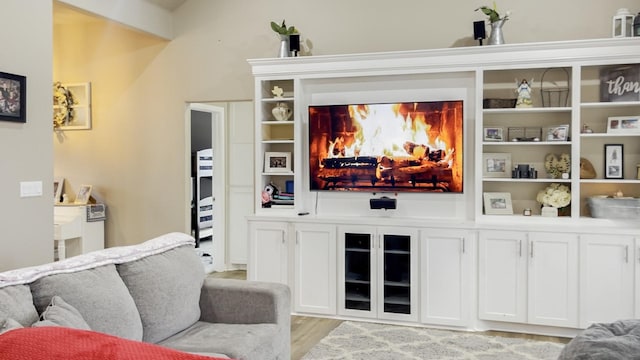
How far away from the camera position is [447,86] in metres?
4.64

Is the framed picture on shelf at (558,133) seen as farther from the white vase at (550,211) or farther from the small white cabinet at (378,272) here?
the small white cabinet at (378,272)

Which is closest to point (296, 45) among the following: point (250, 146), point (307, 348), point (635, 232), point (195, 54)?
point (195, 54)

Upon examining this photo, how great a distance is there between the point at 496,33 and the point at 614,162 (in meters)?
1.41

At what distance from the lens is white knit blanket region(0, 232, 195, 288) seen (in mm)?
2080

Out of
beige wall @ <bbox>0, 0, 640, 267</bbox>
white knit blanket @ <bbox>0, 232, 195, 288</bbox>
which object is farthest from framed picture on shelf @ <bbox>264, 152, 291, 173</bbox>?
white knit blanket @ <bbox>0, 232, 195, 288</bbox>

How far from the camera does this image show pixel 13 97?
381 centimetres

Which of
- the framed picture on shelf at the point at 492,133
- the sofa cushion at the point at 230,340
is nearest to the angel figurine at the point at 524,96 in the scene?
the framed picture on shelf at the point at 492,133

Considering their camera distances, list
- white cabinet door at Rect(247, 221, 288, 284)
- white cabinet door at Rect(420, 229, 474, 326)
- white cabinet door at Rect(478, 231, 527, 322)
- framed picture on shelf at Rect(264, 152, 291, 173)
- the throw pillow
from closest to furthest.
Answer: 1. the throw pillow
2. white cabinet door at Rect(478, 231, 527, 322)
3. white cabinet door at Rect(420, 229, 474, 326)
4. white cabinet door at Rect(247, 221, 288, 284)
5. framed picture on shelf at Rect(264, 152, 291, 173)

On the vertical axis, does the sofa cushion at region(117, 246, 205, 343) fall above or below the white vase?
below

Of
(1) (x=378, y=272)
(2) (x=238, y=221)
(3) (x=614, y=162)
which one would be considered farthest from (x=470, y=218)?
(2) (x=238, y=221)

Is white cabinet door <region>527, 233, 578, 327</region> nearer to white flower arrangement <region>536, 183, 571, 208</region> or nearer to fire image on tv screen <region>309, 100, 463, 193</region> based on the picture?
white flower arrangement <region>536, 183, 571, 208</region>

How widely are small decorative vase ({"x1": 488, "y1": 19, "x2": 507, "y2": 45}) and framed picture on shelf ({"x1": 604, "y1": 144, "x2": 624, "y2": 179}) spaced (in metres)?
1.23

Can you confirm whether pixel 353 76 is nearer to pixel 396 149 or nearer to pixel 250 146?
pixel 396 149

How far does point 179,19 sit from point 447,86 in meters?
2.93
